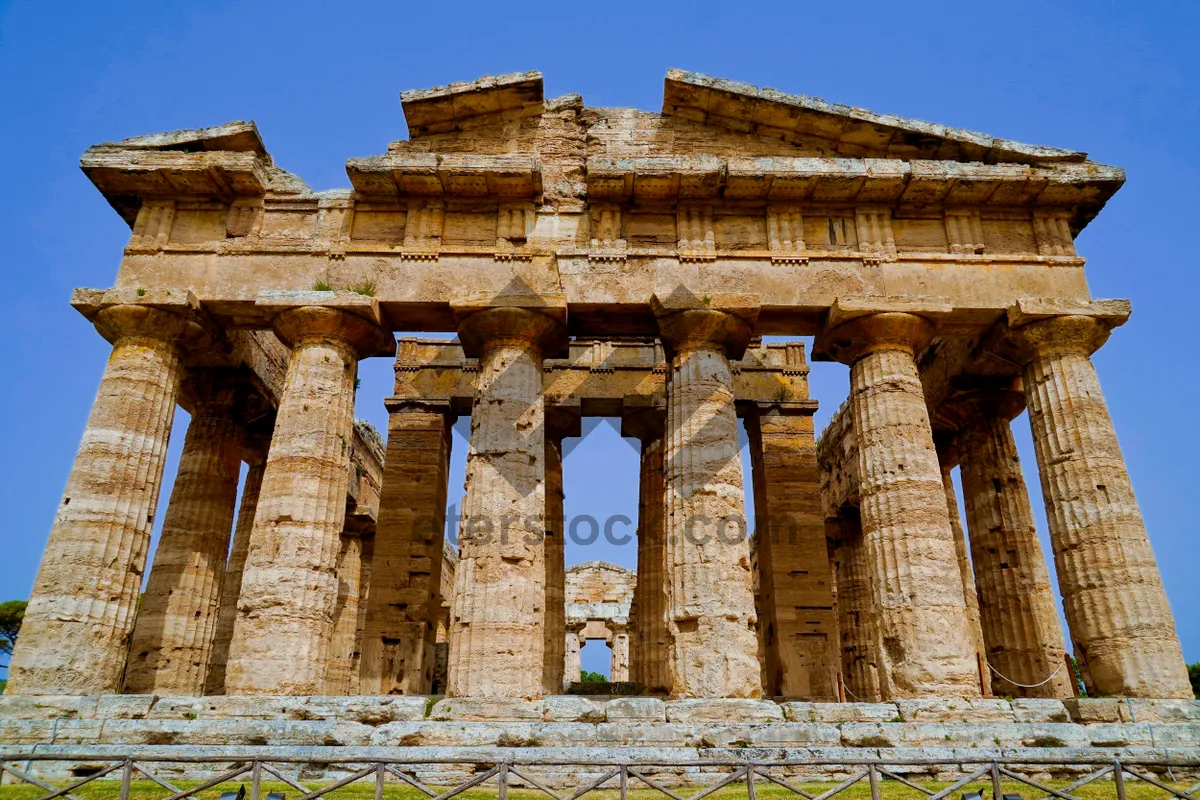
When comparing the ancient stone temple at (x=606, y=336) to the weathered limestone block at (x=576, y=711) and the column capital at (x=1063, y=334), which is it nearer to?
the column capital at (x=1063, y=334)

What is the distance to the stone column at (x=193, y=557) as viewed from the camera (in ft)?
50.9

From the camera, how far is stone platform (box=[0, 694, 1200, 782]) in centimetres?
1059

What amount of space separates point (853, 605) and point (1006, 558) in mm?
5491

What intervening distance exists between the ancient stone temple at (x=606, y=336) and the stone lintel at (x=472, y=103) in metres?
0.05

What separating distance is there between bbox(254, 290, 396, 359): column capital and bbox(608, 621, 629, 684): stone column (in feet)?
71.3

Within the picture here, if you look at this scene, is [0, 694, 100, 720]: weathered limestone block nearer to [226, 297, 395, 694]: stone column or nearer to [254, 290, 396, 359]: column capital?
[226, 297, 395, 694]: stone column

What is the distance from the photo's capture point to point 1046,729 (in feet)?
36.6

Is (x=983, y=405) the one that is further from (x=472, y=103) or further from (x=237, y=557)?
(x=237, y=557)

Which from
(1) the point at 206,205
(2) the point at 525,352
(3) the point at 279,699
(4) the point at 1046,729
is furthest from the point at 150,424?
(4) the point at 1046,729

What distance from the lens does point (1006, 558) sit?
16906 mm

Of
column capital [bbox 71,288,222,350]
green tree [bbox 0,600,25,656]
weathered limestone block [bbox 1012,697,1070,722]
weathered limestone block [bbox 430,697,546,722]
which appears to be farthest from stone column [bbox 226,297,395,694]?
green tree [bbox 0,600,25,656]

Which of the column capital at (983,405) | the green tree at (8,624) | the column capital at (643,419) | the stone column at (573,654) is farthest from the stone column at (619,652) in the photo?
the green tree at (8,624)

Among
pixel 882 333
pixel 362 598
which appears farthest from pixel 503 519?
pixel 362 598

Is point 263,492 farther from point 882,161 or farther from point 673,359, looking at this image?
point 882,161
